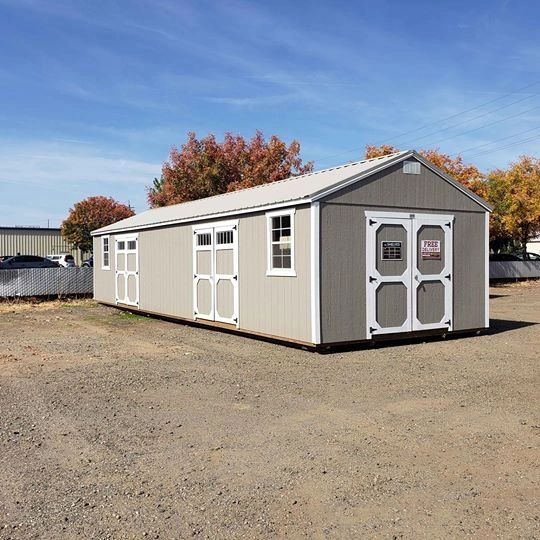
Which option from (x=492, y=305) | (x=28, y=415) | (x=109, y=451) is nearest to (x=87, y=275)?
(x=492, y=305)

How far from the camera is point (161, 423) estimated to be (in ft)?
18.3

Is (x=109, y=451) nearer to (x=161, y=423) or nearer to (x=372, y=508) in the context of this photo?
(x=161, y=423)

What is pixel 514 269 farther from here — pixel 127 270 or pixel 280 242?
pixel 280 242

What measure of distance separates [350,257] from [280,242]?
1.34m

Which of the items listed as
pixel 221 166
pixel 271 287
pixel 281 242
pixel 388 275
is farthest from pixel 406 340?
pixel 221 166

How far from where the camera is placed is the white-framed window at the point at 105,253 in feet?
62.8

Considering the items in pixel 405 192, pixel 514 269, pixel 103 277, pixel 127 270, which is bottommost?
pixel 514 269

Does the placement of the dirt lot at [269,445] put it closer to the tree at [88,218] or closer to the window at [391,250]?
the window at [391,250]

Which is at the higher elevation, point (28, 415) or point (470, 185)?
point (470, 185)

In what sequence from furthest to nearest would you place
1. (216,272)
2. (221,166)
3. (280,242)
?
(221,166), (216,272), (280,242)

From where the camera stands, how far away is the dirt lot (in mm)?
3541

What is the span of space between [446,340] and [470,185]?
17042mm

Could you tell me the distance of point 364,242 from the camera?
1013 cm

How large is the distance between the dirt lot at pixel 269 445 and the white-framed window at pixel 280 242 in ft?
5.40
